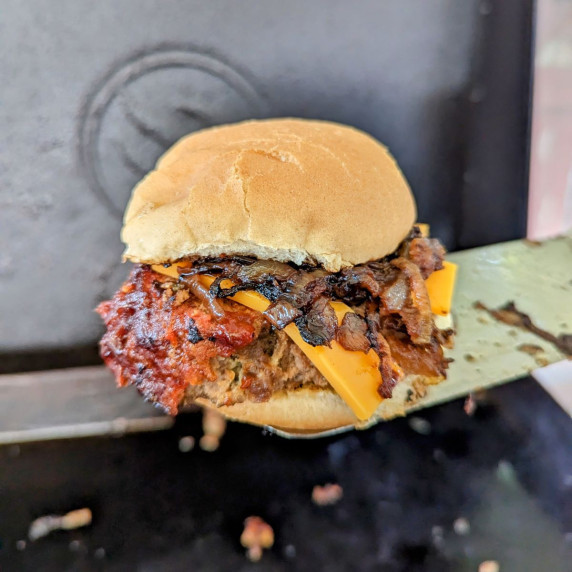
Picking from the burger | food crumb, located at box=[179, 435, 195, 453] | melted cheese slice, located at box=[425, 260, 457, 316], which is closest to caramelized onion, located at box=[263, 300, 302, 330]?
the burger

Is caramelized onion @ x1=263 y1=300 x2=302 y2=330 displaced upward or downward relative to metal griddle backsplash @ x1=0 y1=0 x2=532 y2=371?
downward

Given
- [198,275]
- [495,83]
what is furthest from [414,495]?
[495,83]

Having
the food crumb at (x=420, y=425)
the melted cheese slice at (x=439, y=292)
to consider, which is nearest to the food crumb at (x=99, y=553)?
the food crumb at (x=420, y=425)

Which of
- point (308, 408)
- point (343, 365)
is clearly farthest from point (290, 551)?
point (343, 365)

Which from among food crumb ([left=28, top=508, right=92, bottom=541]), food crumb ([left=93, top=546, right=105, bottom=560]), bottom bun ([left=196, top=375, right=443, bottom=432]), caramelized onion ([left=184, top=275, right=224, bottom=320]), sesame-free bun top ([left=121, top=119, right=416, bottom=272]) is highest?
sesame-free bun top ([left=121, top=119, right=416, bottom=272])

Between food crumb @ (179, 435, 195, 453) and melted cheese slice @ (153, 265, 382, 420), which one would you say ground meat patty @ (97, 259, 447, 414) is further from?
food crumb @ (179, 435, 195, 453)

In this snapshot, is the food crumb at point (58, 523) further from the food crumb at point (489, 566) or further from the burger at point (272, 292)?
the food crumb at point (489, 566)
